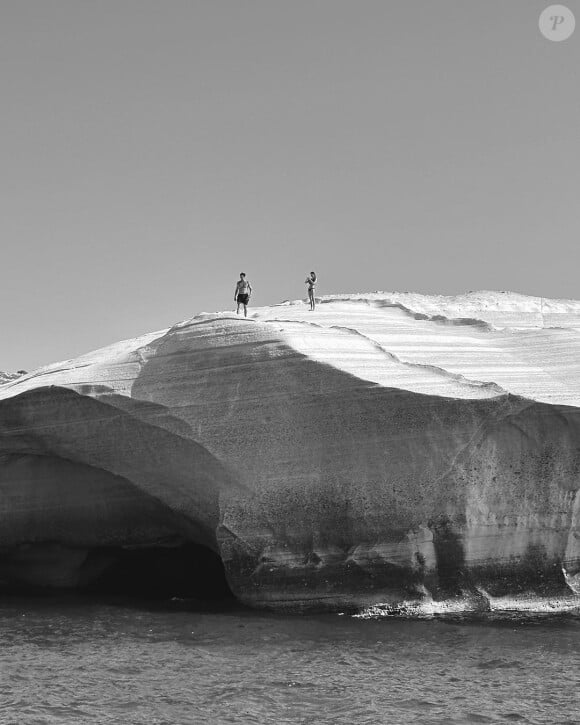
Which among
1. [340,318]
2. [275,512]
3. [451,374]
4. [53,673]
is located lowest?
[53,673]

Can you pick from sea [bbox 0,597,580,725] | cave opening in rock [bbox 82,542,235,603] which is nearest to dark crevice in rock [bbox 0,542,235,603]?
cave opening in rock [bbox 82,542,235,603]

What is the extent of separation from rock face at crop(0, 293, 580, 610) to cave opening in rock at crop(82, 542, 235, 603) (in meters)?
2.49

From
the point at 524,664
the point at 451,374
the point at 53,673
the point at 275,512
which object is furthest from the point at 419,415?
the point at 53,673

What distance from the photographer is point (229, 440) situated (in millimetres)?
20141

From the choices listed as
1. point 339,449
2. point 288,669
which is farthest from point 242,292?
point 288,669

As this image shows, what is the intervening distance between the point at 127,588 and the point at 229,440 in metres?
5.67

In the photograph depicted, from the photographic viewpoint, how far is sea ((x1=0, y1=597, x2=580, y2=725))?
562 inches

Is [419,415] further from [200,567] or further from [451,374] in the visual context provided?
[200,567]

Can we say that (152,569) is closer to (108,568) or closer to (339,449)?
(108,568)

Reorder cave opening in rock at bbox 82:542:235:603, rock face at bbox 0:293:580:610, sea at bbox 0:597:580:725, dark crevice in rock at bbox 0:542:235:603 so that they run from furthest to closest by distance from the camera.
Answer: dark crevice in rock at bbox 0:542:235:603 < cave opening in rock at bbox 82:542:235:603 < rock face at bbox 0:293:580:610 < sea at bbox 0:597:580:725

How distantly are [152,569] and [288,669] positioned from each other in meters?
9.34

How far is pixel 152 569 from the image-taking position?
24.9 metres

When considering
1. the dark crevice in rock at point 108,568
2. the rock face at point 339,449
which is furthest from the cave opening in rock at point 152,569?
the rock face at point 339,449

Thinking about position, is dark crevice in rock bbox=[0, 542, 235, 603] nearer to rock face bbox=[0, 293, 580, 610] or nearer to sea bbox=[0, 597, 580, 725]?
rock face bbox=[0, 293, 580, 610]
